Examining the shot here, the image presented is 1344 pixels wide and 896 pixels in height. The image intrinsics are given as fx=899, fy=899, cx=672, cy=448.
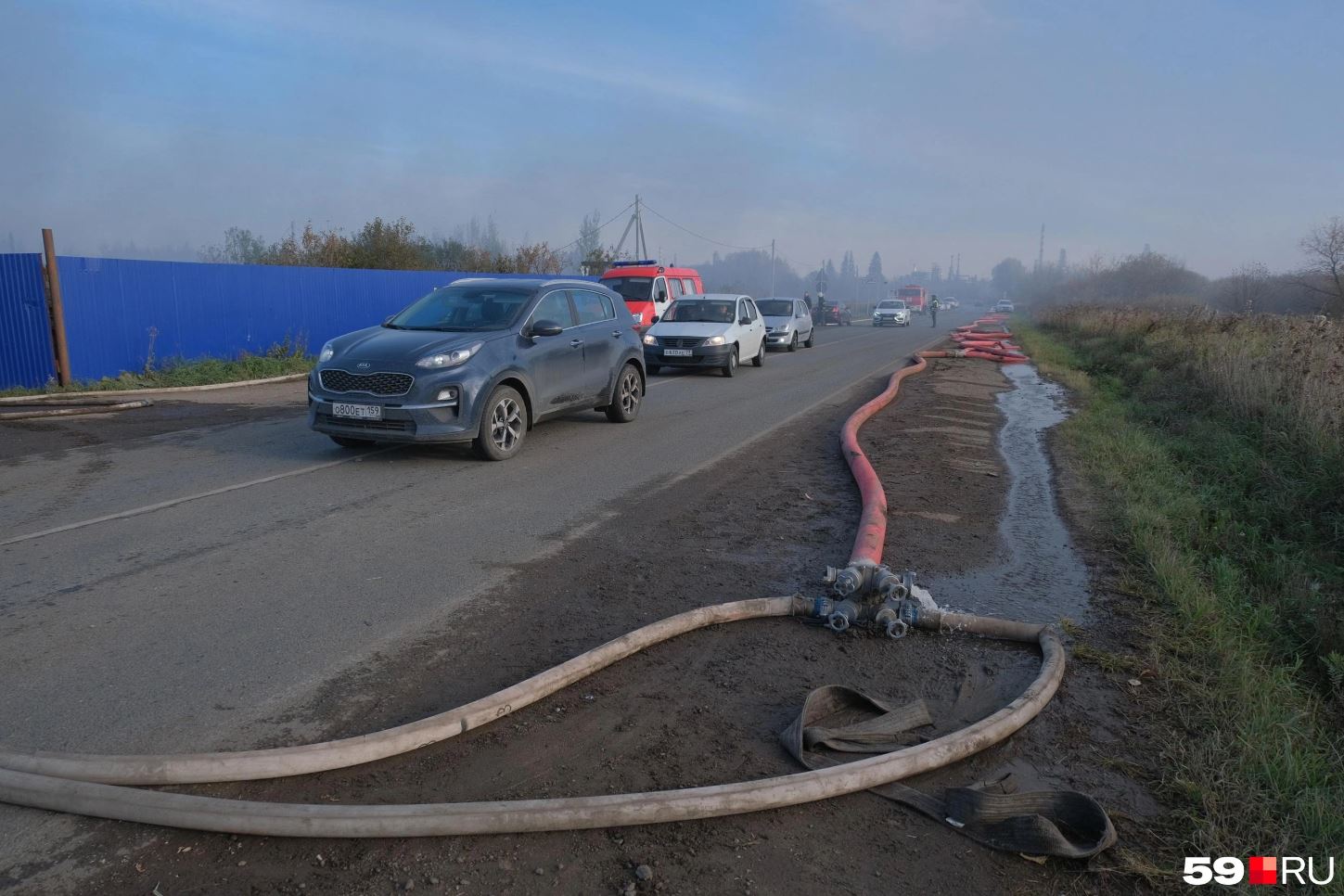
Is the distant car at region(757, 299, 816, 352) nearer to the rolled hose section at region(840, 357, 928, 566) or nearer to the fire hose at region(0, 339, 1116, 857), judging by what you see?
the rolled hose section at region(840, 357, 928, 566)

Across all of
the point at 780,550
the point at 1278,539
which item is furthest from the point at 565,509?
the point at 1278,539

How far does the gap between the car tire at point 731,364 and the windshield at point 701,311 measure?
98cm

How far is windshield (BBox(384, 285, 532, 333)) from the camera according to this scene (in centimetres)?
924

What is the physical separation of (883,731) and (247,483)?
611 cm

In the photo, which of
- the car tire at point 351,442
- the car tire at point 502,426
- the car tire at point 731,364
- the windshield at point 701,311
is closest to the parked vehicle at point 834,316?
the windshield at point 701,311

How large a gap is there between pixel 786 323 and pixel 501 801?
2426 cm

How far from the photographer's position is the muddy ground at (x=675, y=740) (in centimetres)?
268

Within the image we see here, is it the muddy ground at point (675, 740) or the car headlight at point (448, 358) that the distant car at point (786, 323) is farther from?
the muddy ground at point (675, 740)

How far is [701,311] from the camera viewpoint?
63.9ft

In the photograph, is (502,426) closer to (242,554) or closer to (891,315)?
(242,554)

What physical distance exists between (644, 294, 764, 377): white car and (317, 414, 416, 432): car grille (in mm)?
8833

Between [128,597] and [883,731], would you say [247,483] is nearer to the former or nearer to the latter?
[128,597]

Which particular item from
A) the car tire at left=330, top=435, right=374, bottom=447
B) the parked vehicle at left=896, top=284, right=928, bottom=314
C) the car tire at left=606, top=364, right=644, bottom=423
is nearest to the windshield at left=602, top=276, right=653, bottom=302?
the car tire at left=606, top=364, right=644, bottom=423
